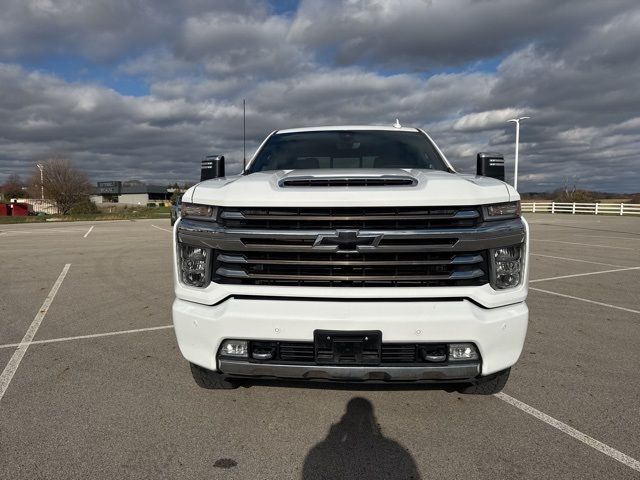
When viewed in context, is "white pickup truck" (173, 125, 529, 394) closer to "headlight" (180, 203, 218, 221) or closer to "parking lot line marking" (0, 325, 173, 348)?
"headlight" (180, 203, 218, 221)

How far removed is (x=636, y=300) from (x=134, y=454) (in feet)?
21.9

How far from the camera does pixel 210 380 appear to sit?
10.1 feet

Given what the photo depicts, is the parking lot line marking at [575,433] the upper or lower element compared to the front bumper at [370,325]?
lower

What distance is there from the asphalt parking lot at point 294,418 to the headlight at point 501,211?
4.06 feet

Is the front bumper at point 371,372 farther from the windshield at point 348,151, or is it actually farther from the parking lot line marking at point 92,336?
the parking lot line marking at point 92,336

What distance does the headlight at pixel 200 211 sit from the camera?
2791mm

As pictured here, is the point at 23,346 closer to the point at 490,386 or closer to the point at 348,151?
the point at 348,151

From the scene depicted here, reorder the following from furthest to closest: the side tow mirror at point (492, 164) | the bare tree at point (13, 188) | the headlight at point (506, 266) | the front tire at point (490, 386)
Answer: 1. the bare tree at point (13, 188)
2. the side tow mirror at point (492, 164)
3. the front tire at point (490, 386)
4. the headlight at point (506, 266)

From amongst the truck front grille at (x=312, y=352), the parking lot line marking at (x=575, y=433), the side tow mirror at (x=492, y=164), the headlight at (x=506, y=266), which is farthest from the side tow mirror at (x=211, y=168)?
the parking lot line marking at (x=575, y=433)

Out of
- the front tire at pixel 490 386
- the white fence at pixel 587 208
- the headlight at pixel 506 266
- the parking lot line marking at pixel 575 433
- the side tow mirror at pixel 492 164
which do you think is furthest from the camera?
the white fence at pixel 587 208

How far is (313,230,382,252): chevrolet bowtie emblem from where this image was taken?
259 centimetres

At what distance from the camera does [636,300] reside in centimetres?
643

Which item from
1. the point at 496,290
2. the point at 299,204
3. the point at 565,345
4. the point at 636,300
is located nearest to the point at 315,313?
the point at 299,204

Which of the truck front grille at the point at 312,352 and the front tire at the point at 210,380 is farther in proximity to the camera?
the front tire at the point at 210,380
